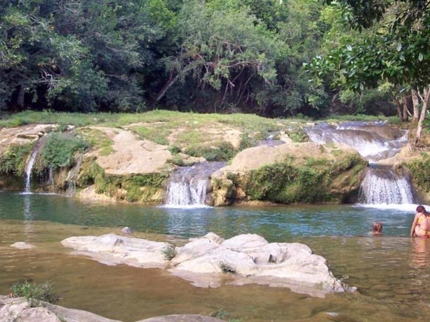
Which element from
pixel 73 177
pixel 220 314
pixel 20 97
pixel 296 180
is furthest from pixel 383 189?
pixel 20 97

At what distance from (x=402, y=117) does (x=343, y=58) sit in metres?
28.1

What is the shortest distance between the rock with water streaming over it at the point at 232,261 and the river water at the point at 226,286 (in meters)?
0.29

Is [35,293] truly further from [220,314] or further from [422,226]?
[422,226]

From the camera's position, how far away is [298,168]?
62.0 feet

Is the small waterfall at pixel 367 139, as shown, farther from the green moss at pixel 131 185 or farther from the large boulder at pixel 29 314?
the large boulder at pixel 29 314

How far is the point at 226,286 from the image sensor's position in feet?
26.8

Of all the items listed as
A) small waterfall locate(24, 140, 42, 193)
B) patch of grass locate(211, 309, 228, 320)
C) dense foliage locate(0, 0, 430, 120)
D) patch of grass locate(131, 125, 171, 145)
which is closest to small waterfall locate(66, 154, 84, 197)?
small waterfall locate(24, 140, 42, 193)

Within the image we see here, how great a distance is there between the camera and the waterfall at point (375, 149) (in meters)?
19.5

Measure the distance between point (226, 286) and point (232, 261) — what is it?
0.76m

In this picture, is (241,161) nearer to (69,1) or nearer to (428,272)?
(428,272)

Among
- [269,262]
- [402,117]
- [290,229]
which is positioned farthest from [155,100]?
[269,262]

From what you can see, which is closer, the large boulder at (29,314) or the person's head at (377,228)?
the large boulder at (29,314)

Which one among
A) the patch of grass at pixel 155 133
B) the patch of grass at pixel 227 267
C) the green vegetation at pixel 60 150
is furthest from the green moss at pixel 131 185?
the patch of grass at pixel 227 267

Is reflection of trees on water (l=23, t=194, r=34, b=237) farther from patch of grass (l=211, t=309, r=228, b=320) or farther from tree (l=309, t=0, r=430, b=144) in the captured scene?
tree (l=309, t=0, r=430, b=144)
